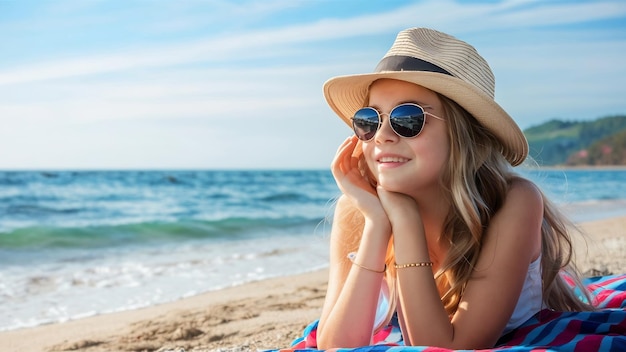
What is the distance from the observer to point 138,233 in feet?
42.5

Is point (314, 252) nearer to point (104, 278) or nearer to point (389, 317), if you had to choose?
point (104, 278)

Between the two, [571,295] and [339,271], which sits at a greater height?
[339,271]

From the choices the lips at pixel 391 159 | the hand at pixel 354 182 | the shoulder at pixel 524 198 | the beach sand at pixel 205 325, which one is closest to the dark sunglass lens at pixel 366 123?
the lips at pixel 391 159

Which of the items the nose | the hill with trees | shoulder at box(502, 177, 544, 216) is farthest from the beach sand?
the hill with trees

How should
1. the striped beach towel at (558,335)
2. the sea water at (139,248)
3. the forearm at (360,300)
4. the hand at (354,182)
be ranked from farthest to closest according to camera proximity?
the sea water at (139,248) < the hand at (354,182) < the forearm at (360,300) < the striped beach towel at (558,335)

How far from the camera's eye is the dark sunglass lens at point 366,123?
9.09 ft

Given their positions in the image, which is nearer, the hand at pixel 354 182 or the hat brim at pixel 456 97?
the hat brim at pixel 456 97

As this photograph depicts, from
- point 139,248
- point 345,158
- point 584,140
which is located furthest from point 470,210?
point 584,140

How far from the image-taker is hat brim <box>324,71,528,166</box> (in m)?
2.59

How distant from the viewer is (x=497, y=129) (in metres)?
2.81

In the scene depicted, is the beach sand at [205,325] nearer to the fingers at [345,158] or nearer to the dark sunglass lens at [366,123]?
the fingers at [345,158]

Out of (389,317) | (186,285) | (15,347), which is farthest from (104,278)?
(389,317)

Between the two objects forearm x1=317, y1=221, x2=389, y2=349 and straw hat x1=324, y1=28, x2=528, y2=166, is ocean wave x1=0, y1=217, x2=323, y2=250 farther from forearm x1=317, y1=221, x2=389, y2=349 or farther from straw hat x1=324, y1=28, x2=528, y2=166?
straw hat x1=324, y1=28, x2=528, y2=166

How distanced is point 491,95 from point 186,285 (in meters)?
5.08
